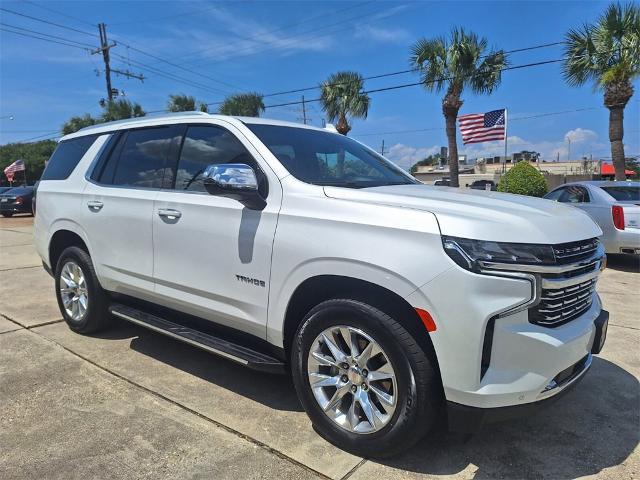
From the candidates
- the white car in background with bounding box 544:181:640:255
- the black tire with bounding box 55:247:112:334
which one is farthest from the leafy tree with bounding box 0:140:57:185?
the white car in background with bounding box 544:181:640:255

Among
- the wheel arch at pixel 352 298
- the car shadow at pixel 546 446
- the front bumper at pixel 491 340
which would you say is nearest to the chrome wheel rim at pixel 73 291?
the wheel arch at pixel 352 298

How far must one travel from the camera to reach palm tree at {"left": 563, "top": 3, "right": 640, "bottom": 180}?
14.8m

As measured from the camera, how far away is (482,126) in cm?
2312

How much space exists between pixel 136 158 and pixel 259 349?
6.79ft

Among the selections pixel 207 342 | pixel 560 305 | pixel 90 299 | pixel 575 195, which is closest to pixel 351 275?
pixel 560 305

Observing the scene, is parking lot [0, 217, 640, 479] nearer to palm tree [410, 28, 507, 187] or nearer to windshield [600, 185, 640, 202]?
windshield [600, 185, 640, 202]

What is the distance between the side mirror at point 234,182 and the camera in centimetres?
302

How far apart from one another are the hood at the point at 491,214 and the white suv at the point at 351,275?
0.01 m

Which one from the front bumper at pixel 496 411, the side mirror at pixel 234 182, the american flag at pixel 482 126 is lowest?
the front bumper at pixel 496 411

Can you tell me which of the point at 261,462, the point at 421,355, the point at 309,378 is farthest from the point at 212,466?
the point at 421,355

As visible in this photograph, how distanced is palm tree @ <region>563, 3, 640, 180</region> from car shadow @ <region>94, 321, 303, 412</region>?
50.4 ft

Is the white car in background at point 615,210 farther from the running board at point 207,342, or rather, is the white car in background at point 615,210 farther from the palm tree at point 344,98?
the palm tree at point 344,98

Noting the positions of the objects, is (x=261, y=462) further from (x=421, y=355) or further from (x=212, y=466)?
(x=421, y=355)

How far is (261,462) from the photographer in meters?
2.75
